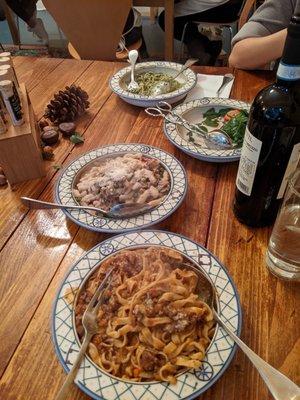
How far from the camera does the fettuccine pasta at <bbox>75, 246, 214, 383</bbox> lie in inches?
21.0

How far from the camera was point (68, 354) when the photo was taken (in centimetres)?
53

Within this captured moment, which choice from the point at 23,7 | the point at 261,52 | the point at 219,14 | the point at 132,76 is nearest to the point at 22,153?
the point at 132,76

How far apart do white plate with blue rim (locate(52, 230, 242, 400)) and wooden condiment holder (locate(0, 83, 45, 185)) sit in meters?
0.38

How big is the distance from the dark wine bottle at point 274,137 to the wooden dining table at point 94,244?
13cm

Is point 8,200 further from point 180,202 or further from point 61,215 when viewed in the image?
point 180,202

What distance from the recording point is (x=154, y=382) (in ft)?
1.65

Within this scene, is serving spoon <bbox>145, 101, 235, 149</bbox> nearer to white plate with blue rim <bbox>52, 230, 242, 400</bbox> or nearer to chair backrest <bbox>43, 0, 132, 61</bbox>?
white plate with blue rim <bbox>52, 230, 242, 400</bbox>

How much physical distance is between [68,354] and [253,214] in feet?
1.56

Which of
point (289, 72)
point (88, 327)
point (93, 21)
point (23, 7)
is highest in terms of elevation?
point (289, 72)

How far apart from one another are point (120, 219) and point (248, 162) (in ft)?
1.03

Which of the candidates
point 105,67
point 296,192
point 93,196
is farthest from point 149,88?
point 296,192

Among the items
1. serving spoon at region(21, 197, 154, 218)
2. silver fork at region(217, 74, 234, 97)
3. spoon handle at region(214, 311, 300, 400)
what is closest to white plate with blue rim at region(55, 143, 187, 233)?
serving spoon at region(21, 197, 154, 218)

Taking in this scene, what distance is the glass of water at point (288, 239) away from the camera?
0.62 metres

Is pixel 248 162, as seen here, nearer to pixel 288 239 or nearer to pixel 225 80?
pixel 288 239
